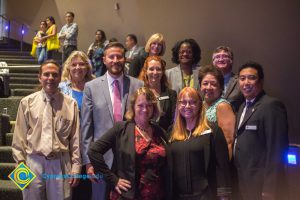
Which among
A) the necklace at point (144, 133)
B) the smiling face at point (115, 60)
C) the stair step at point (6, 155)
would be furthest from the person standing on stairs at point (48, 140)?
the stair step at point (6, 155)

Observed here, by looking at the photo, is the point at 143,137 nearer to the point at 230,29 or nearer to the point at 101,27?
the point at 230,29

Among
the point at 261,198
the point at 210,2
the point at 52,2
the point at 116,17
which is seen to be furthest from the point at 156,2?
the point at 52,2

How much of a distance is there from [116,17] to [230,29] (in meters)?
4.40

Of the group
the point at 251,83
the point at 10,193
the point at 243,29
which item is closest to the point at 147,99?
the point at 251,83

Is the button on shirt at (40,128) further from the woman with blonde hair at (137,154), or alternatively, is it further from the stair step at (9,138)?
the stair step at (9,138)

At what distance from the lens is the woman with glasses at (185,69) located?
3959mm

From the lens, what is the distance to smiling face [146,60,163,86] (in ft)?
11.4

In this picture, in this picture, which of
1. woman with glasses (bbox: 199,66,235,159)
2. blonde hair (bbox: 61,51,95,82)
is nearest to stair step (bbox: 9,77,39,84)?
blonde hair (bbox: 61,51,95,82)

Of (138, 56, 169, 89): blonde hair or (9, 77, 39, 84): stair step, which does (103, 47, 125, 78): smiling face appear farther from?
(9, 77, 39, 84): stair step

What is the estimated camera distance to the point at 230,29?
19.2 feet

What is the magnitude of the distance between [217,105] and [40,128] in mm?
1230

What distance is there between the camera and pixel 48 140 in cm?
293

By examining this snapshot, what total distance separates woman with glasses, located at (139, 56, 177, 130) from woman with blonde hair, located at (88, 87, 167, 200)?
0.72m

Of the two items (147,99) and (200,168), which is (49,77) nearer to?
(147,99)
